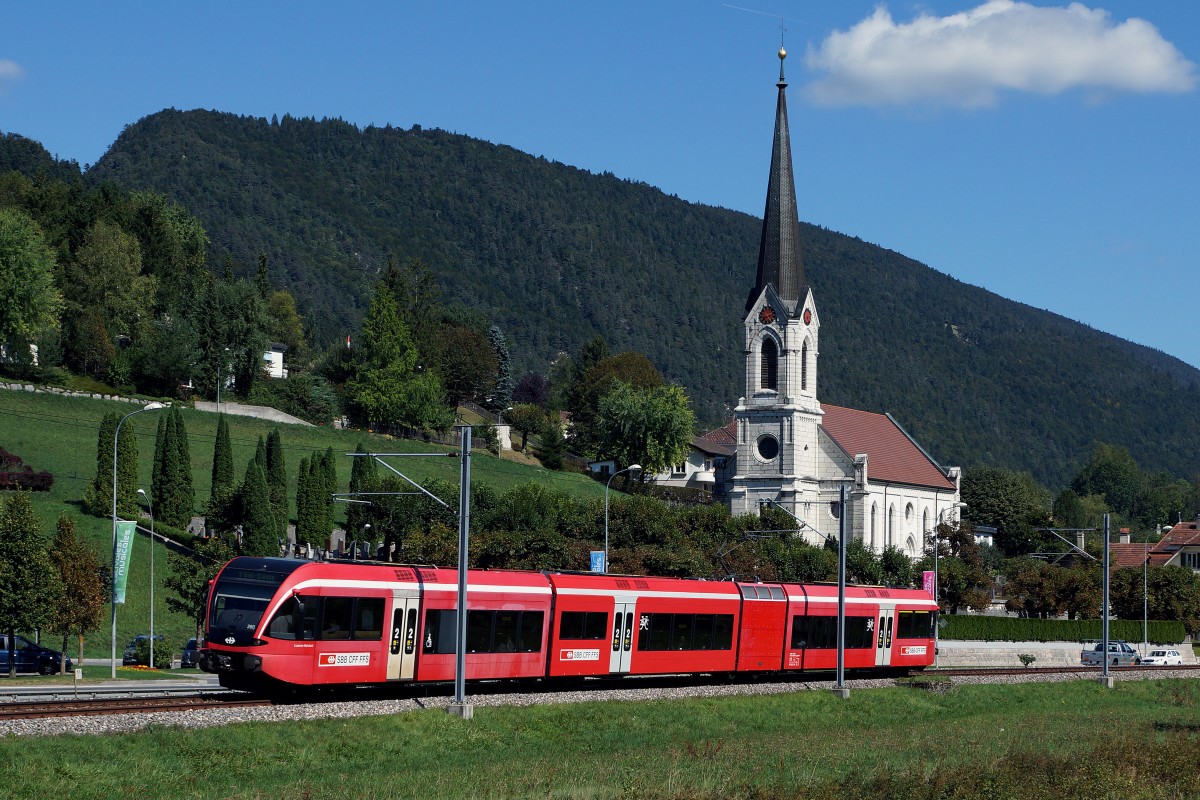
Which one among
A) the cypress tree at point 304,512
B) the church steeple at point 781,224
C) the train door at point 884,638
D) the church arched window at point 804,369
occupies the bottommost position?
the train door at point 884,638

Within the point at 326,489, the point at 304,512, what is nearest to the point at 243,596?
the point at 326,489

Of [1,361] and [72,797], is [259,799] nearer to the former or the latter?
[72,797]

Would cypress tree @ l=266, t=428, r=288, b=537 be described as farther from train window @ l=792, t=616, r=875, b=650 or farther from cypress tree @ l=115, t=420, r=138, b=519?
train window @ l=792, t=616, r=875, b=650

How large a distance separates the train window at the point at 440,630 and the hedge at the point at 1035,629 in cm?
5085

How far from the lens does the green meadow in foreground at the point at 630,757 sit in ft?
86.8

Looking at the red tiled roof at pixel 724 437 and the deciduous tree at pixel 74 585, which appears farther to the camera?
the red tiled roof at pixel 724 437

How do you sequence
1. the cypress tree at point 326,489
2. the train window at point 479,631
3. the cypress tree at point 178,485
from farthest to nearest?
the cypress tree at point 326,489
the cypress tree at point 178,485
the train window at point 479,631

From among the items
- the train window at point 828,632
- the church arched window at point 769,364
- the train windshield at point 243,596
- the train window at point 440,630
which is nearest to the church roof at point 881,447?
the church arched window at point 769,364

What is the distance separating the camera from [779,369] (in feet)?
376

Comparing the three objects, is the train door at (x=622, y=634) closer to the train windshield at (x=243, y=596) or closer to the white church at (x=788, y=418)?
the train windshield at (x=243, y=596)

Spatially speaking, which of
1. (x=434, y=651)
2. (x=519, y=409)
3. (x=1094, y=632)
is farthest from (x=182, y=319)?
(x=434, y=651)

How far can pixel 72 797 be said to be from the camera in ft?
81.2

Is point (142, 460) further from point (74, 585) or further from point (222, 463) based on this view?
point (74, 585)

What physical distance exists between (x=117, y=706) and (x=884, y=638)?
30.0 meters
